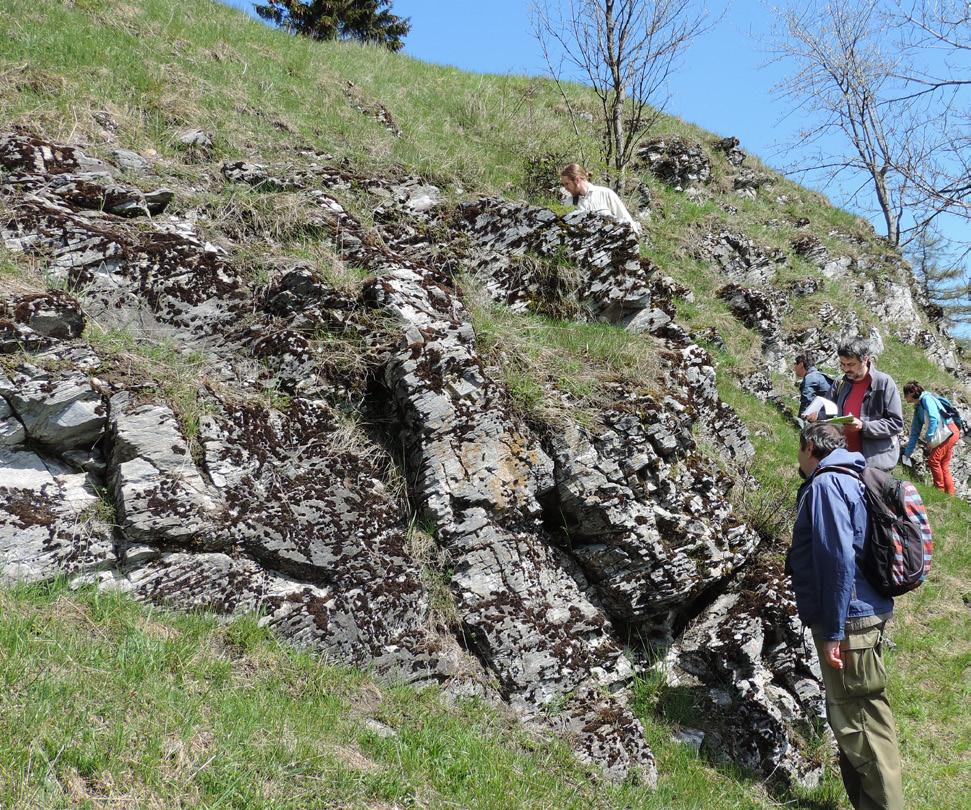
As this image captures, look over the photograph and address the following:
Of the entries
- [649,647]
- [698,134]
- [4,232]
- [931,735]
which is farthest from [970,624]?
[698,134]

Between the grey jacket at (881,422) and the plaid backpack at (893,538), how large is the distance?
1388 millimetres

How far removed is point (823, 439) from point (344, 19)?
74.3 feet

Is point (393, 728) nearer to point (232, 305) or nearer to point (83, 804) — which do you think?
point (83, 804)

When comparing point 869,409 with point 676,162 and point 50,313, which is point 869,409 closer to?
point 50,313

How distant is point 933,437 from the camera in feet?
30.2

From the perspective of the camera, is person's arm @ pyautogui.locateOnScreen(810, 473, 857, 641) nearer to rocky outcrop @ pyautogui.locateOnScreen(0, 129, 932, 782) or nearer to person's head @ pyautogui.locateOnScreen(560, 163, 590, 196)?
rocky outcrop @ pyautogui.locateOnScreen(0, 129, 932, 782)

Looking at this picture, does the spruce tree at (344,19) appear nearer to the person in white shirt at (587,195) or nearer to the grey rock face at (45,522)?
the person in white shirt at (587,195)

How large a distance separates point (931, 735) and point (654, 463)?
2.94m

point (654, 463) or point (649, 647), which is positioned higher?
point (654, 463)

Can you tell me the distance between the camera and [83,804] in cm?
218

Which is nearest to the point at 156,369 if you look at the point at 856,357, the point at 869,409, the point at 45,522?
the point at 45,522

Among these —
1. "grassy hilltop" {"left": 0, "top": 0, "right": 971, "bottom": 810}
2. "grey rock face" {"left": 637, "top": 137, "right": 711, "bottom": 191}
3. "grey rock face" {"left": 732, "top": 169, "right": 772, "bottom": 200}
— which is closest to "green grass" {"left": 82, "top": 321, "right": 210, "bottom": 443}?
"grassy hilltop" {"left": 0, "top": 0, "right": 971, "bottom": 810}

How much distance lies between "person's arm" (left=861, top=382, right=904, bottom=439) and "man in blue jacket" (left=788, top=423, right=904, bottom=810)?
5.14ft

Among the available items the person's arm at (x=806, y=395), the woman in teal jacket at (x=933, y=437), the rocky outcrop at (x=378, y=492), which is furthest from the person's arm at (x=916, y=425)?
the rocky outcrop at (x=378, y=492)
